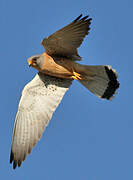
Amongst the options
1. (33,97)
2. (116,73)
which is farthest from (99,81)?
(33,97)

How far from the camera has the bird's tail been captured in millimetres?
8664

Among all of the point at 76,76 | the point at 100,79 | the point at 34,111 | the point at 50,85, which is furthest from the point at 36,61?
the point at 100,79

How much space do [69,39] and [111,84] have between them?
1.70 metres

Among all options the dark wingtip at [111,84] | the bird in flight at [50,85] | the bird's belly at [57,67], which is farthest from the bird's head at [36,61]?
the dark wingtip at [111,84]

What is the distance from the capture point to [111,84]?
347 inches

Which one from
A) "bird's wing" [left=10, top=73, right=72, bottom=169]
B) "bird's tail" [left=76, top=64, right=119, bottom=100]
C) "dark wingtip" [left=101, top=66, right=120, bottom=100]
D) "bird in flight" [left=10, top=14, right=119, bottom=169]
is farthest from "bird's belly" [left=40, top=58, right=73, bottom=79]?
"dark wingtip" [left=101, top=66, right=120, bottom=100]

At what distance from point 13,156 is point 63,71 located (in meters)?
2.28

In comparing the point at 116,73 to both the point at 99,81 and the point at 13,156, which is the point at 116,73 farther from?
the point at 13,156

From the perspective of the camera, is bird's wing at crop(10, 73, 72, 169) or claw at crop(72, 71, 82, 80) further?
claw at crop(72, 71, 82, 80)

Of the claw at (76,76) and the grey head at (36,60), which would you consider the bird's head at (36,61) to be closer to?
the grey head at (36,60)

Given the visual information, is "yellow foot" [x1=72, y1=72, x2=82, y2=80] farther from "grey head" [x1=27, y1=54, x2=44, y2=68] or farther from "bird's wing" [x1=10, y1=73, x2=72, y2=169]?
"grey head" [x1=27, y1=54, x2=44, y2=68]

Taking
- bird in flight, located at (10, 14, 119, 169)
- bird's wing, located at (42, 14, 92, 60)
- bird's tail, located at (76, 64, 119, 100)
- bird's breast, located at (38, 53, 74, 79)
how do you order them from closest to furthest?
1. bird's wing, located at (42, 14, 92, 60)
2. bird in flight, located at (10, 14, 119, 169)
3. bird's breast, located at (38, 53, 74, 79)
4. bird's tail, located at (76, 64, 119, 100)

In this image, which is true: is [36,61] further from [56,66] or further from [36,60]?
[56,66]

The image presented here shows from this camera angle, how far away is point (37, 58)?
838 cm
